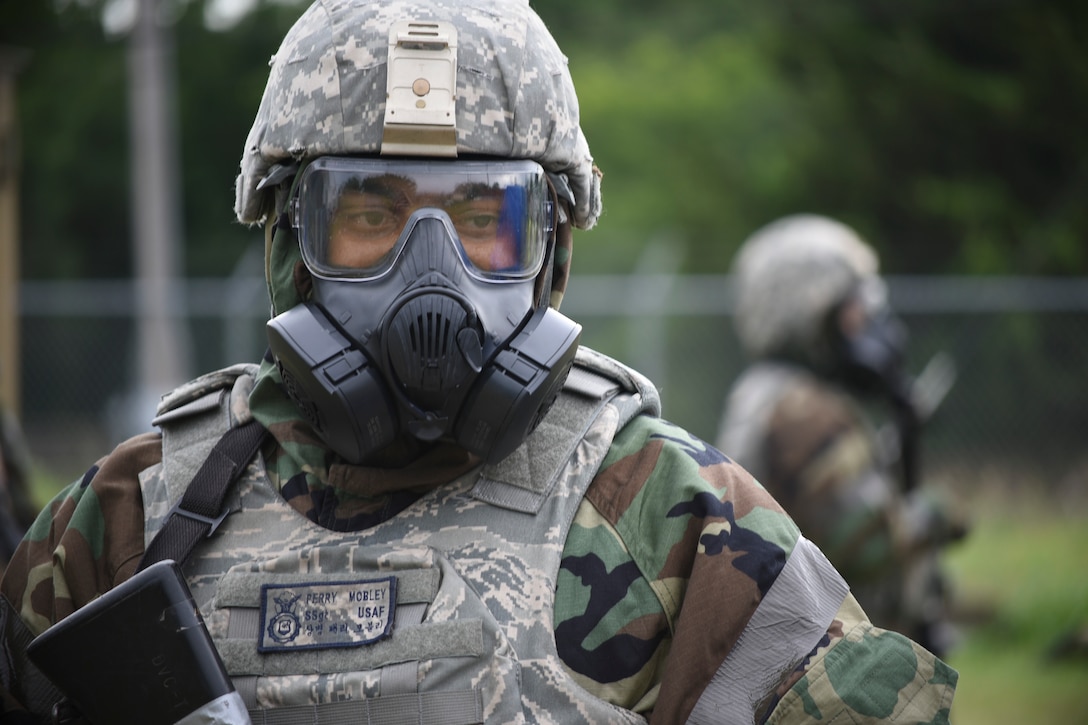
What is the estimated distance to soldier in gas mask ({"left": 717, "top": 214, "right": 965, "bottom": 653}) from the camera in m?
5.33

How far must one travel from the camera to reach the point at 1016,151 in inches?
500

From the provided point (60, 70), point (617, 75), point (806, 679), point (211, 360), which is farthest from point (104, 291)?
point (806, 679)

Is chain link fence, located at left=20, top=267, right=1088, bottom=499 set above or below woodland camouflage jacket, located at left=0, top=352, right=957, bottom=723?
below

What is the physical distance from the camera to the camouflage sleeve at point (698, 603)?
1.98 m

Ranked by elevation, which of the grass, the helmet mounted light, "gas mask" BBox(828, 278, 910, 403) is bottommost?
the grass

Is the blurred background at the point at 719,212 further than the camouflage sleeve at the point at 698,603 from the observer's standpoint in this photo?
Yes

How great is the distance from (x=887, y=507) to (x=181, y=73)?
47.2ft

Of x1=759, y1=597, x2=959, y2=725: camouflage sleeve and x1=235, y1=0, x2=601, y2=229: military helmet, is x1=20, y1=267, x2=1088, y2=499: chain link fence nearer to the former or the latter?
x1=235, y1=0, x2=601, y2=229: military helmet

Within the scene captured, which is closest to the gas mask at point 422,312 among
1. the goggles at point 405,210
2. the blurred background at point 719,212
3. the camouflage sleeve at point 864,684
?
the goggles at point 405,210

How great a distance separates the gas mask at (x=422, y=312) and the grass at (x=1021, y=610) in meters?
5.27

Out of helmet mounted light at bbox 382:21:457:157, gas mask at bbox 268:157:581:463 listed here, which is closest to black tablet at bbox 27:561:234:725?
gas mask at bbox 268:157:581:463

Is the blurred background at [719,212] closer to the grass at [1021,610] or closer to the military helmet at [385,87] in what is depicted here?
the grass at [1021,610]

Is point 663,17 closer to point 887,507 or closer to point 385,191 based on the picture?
point 887,507

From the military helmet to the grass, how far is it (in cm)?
527
